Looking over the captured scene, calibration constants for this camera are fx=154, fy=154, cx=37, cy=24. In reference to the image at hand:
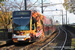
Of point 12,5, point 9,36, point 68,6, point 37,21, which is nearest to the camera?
point 37,21

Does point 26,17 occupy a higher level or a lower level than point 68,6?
lower

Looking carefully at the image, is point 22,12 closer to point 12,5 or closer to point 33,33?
point 33,33

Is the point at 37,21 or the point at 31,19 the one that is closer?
the point at 31,19

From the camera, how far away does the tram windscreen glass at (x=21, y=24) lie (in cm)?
1442

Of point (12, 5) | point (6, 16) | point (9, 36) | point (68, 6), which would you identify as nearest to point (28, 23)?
point (9, 36)

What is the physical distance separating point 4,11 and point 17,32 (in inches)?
545

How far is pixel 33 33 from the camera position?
14.9 m

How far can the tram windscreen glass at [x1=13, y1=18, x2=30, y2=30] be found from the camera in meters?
14.4

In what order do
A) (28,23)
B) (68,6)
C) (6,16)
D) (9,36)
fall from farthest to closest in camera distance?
(68,6) < (6,16) < (9,36) < (28,23)

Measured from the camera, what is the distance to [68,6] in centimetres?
3344

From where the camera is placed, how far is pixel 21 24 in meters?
14.5

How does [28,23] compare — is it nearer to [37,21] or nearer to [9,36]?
[37,21]

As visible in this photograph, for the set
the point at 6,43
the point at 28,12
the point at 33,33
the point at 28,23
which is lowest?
the point at 6,43

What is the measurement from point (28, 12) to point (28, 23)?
4.17 feet
